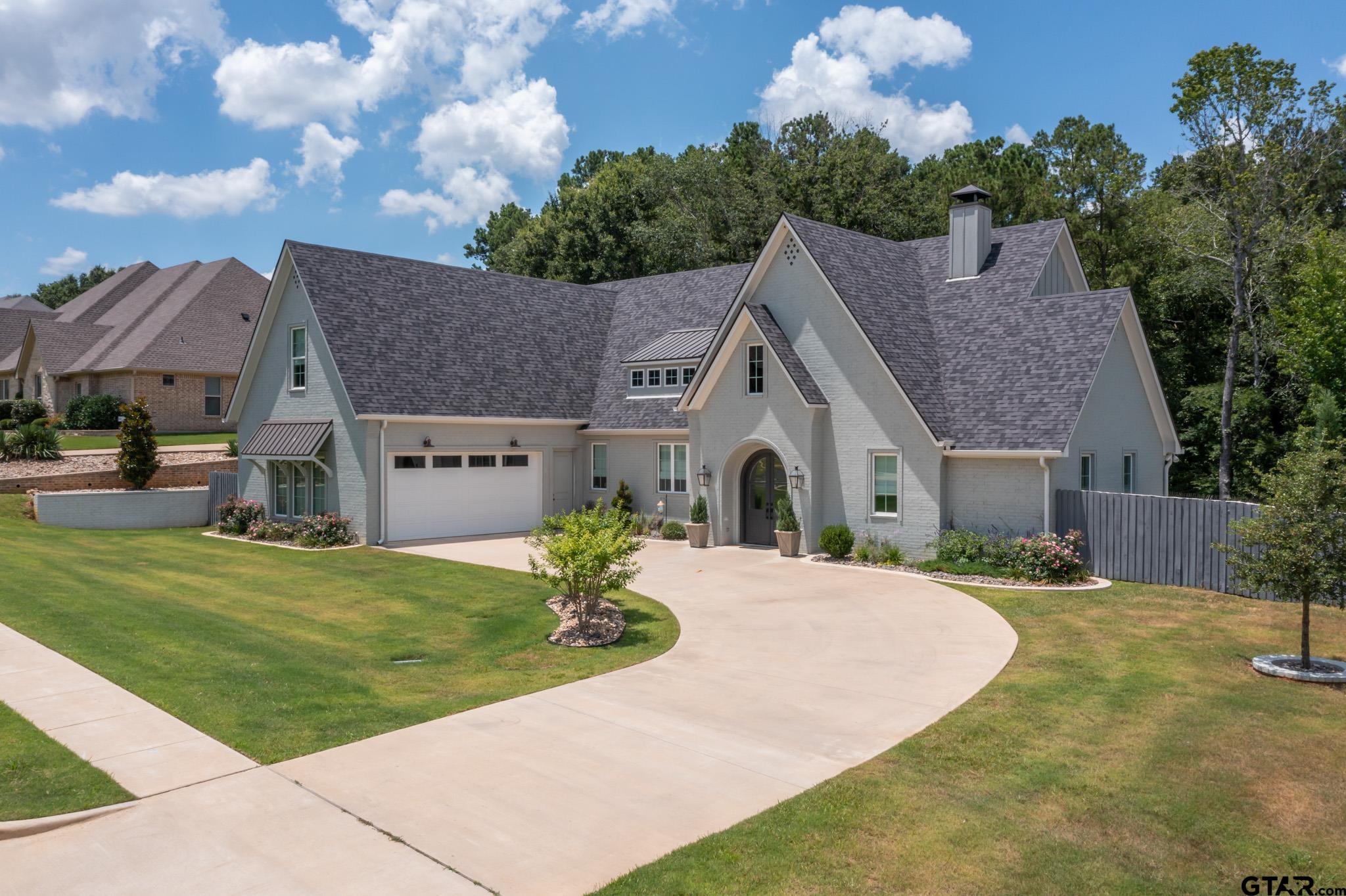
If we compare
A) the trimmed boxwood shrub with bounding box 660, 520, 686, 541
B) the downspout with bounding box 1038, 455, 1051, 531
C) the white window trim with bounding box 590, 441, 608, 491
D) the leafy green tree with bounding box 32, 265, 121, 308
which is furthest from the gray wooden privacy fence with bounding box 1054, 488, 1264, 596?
the leafy green tree with bounding box 32, 265, 121, 308

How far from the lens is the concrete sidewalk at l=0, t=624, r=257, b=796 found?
25.5ft

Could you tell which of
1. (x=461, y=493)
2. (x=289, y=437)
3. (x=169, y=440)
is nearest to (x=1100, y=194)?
(x=461, y=493)

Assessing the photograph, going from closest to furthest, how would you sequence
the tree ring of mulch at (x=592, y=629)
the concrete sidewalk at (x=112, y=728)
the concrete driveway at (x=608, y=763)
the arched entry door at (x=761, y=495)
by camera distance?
the concrete driveway at (x=608, y=763), the concrete sidewalk at (x=112, y=728), the tree ring of mulch at (x=592, y=629), the arched entry door at (x=761, y=495)

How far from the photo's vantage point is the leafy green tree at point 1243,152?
93.4 ft

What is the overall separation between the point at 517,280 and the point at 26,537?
16.1 meters

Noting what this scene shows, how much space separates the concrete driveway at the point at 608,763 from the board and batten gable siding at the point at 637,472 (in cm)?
1183

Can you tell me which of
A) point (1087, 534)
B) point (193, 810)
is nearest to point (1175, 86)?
point (1087, 534)

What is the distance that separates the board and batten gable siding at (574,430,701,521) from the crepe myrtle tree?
10.9 meters

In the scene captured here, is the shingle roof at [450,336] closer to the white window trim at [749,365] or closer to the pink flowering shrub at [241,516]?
the pink flowering shrub at [241,516]

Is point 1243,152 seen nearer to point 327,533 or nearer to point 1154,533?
point 1154,533

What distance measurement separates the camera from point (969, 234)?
23.8 meters

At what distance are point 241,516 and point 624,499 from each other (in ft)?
37.8

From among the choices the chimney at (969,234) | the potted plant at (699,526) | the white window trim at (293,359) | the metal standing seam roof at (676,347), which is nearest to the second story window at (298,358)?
the white window trim at (293,359)

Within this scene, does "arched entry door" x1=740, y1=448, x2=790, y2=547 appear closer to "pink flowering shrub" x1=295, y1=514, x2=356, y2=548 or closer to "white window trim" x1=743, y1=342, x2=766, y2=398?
"white window trim" x1=743, y1=342, x2=766, y2=398
